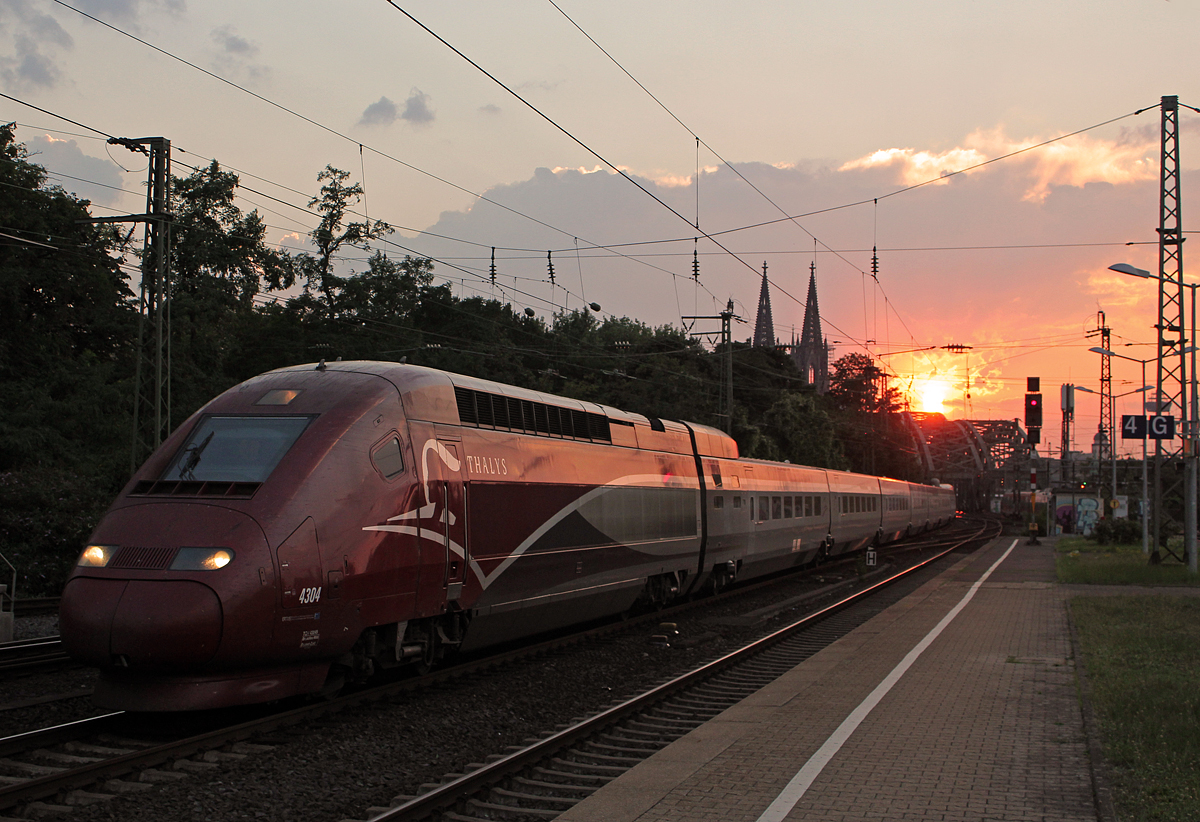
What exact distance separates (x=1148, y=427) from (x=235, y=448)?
26590 millimetres

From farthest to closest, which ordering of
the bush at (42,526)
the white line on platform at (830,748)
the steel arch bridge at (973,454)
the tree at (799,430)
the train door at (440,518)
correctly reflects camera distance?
the steel arch bridge at (973,454), the tree at (799,430), the bush at (42,526), the train door at (440,518), the white line on platform at (830,748)

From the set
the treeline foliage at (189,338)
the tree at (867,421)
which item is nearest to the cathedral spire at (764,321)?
the tree at (867,421)

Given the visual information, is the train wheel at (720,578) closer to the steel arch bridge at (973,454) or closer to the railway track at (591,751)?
Answer: the railway track at (591,751)

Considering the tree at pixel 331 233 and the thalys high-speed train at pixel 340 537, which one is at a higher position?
the tree at pixel 331 233

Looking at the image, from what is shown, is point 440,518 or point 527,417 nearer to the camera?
point 440,518

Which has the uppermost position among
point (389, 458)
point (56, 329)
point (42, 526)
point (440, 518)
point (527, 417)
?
point (56, 329)

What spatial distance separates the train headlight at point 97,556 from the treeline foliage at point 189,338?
41.0ft

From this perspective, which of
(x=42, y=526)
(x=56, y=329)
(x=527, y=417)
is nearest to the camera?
(x=527, y=417)

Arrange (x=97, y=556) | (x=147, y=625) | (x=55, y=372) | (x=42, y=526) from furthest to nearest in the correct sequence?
1. (x=55, y=372)
2. (x=42, y=526)
3. (x=97, y=556)
4. (x=147, y=625)

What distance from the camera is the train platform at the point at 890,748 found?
23.5 ft

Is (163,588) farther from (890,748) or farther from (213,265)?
(213,265)

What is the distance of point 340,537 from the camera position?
31.2 ft

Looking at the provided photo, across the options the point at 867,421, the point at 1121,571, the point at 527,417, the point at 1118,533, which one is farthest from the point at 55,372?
the point at 867,421

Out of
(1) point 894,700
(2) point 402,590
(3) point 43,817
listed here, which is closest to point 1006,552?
(1) point 894,700
